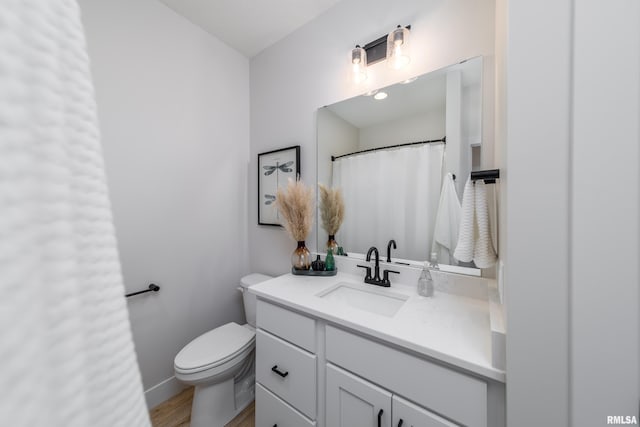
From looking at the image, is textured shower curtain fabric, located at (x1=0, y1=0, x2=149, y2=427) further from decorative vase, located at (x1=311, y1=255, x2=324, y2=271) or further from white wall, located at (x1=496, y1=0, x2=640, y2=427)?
decorative vase, located at (x1=311, y1=255, x2=324, y2=271)

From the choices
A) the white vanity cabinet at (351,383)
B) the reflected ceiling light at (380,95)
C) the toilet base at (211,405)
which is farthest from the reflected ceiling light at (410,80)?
the toilet base at (211,405)

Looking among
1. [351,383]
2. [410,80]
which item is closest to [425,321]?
[351,383]

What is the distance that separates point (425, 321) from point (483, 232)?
1.33ft

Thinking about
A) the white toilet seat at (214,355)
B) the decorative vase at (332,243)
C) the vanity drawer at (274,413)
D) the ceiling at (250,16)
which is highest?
the ceiling at (250,16)

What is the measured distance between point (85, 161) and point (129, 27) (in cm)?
184

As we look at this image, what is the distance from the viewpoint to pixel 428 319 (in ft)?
2.96

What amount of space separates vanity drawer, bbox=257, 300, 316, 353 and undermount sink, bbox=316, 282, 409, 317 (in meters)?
0.17

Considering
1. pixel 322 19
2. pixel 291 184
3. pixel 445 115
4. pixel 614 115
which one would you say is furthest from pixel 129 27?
pixel 614 115

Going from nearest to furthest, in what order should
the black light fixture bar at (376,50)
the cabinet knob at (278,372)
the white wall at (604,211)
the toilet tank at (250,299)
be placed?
the white wall at (604,211) < the cabinet knob at (278,372) < the black light fixture bar at (376,50) < the toilet tank at (250,299)

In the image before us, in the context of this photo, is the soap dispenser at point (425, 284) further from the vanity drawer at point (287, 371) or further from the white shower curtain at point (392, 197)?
the vanity drawer at point (287, 371)

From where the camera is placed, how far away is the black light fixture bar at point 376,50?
1.31 metres

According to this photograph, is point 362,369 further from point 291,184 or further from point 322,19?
point 322,19
